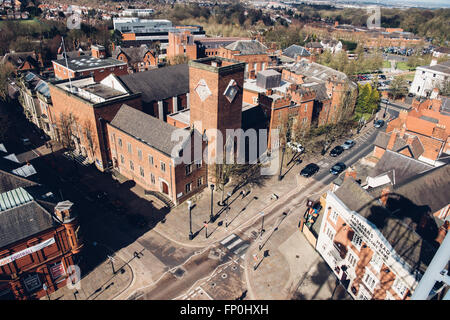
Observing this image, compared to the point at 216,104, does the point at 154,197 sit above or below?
below

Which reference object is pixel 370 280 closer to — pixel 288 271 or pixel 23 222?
pixel 288 271

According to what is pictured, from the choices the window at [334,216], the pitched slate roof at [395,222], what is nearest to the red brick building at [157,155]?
the window at [334,216]

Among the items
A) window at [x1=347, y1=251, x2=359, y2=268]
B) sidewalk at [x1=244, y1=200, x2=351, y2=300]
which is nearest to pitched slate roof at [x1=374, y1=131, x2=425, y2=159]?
sidewalk at [x1=244, y1=200, x2=351, y2=300]

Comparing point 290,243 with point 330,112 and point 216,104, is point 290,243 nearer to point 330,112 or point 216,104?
point 216,104

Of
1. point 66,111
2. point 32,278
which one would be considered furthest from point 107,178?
point 32,278

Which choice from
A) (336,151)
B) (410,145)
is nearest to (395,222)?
(410,145)

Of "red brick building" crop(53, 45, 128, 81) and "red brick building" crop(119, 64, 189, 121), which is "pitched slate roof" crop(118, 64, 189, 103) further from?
"red brick building" crop(53, 45, 128, 81)
